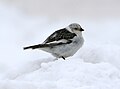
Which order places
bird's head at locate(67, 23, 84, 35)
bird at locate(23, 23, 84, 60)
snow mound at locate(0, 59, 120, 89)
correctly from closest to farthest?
1. snow mound at locate(0, 59, 120, 89)
2. bird at locate(23, 23, 84, 60)
3. bird's head at locate(67, 23, 84, 35)

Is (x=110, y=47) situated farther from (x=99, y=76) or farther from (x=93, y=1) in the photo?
(x=93, y=1)

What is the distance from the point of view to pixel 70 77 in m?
7.67

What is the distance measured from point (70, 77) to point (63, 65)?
1.36 ft

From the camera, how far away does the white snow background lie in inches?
295

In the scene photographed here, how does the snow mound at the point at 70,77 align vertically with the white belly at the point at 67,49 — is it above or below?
above

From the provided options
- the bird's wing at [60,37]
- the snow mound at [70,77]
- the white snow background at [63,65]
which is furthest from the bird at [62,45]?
the snow mound at [70,77]

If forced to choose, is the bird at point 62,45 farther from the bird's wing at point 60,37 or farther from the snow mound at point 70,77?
the snow mound at point 70,77

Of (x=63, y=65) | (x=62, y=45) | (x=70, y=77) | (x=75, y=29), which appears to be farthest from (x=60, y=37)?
(x=70, y=77)

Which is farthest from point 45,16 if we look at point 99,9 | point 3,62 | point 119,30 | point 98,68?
point 98,68

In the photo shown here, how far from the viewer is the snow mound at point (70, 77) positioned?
738 cm

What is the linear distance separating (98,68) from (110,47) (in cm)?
108

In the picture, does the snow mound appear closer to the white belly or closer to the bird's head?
the white belly

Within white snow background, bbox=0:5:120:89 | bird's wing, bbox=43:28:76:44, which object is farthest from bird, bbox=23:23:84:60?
white snow background, bbox=0:5:120:89

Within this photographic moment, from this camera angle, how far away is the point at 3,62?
10.2 m
